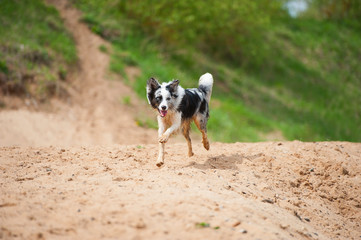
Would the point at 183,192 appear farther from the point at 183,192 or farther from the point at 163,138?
the point at 163,138

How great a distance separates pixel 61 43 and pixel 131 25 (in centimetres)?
448

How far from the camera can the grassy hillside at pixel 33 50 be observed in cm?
1407

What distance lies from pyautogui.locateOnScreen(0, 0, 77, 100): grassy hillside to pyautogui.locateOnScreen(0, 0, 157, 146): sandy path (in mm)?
678

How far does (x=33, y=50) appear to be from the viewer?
1498 cm

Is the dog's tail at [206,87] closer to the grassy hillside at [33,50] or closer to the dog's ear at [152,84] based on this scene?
the dog's ear at [152,84]

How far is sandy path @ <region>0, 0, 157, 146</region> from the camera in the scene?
13008mm

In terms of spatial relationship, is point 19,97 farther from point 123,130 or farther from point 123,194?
point 123,194

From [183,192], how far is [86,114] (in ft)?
35.1

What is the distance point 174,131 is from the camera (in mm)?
7246

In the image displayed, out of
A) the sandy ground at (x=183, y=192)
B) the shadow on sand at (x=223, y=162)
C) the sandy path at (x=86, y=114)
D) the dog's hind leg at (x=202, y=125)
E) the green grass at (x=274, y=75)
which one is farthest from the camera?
the green grass at (x=274, y=75)

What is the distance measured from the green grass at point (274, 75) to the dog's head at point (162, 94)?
921cm

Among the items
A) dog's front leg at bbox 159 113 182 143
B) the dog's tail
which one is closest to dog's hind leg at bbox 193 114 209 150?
the dog's tail

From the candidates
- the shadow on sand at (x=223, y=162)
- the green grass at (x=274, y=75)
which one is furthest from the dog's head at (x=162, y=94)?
the green grass at (x=274, y=75)

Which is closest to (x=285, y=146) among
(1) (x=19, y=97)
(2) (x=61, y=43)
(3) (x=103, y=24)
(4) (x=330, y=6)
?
(1) (x=19, y=97)
